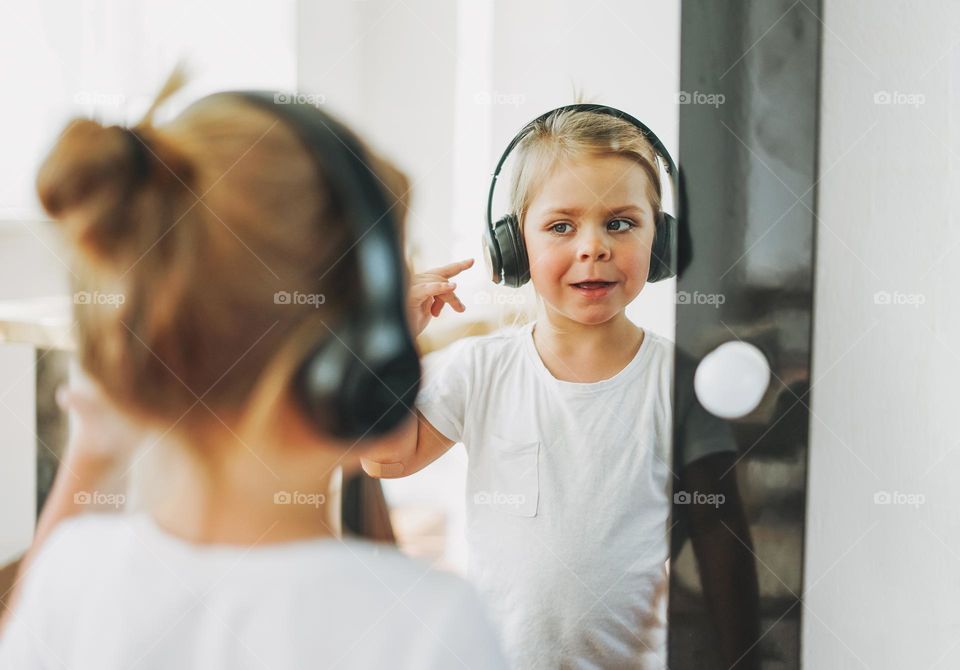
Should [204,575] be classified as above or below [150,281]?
below

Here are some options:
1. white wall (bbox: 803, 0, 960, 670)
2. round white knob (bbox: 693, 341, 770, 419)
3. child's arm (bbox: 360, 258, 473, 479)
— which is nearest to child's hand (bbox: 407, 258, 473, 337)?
child's arm (bbox: 360, 258, 473, 479)

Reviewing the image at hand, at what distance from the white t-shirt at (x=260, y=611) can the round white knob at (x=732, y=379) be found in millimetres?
409

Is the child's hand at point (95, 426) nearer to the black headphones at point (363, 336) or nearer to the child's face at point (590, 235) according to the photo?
the black headphones at point (363, 336)

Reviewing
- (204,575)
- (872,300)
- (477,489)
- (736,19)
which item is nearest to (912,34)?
(736,19)

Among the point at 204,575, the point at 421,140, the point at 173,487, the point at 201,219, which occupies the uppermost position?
the point at 421,140

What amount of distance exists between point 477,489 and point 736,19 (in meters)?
0.69

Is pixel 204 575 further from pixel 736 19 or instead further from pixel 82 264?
pixel 736 19

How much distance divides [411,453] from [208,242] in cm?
37

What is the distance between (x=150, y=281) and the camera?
0.90 meters

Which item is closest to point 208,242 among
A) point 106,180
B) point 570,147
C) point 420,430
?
point 106,180

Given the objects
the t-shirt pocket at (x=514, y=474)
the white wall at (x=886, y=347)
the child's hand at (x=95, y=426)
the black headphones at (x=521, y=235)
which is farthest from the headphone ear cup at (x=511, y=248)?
the child's hand at (x=95, y=426)

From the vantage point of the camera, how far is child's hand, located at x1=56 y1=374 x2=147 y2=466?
0.95 metres

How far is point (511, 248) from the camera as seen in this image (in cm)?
88

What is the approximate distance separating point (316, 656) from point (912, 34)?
111 cm
